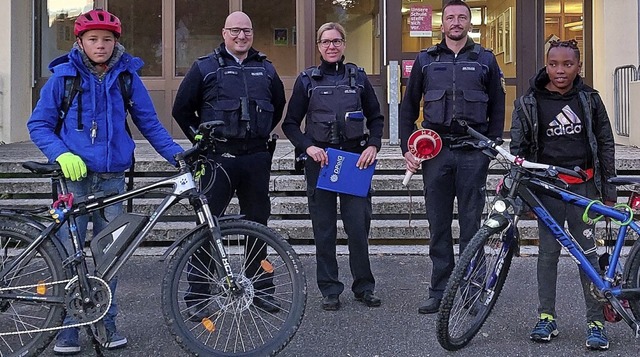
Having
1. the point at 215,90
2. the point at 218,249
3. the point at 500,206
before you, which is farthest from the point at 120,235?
the point at 500,206

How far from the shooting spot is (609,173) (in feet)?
13.6

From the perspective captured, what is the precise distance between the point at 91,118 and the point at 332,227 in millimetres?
1773

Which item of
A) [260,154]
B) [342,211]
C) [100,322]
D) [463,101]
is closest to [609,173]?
[463,101]

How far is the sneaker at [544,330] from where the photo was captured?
4.16 meters

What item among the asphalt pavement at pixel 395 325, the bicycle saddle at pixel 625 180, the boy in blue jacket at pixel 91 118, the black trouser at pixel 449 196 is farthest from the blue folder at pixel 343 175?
the bicycle saddle at pixel 625 180

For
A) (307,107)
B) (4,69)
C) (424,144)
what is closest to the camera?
(424,144)

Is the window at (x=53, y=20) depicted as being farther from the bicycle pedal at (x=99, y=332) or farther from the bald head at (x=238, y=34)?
the bicycle pedal at (x=99, y=332)

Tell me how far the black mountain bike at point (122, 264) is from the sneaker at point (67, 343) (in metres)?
0.29

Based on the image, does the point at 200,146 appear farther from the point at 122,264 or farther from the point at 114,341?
the point at 114,341

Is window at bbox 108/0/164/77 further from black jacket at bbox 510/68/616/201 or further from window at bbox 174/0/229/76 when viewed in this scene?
black jacket at bbox 510/68/616/201

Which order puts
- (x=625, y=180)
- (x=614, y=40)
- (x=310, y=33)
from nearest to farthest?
1. (x=625, y=180)
2. (x=614, y=40)
3. (x=310, y=33)

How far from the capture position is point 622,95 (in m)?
9.80

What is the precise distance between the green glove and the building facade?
22.5 ft

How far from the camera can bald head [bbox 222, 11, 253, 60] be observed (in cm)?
460
